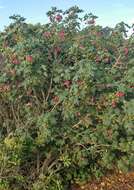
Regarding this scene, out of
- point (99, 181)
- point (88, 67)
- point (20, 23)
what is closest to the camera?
point (88, 67)

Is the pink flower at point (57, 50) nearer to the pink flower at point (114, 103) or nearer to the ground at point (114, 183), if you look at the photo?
the pink flower at point (114, 103)

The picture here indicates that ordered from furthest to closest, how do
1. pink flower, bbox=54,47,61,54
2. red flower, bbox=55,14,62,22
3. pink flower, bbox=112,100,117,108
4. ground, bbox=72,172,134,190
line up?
ground, bbox=72,172,134,190 < red flower, bbox=55,14,62,22 < pink flower, bbox=54,47,61,54 < pink flower, bbox=112,100,117,108

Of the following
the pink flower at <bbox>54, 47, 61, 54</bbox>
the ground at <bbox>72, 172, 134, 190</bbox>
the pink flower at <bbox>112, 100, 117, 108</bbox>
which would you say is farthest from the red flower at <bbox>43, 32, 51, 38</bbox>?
→ the ground at <bbox>72, 172, 134, 190</bbox>

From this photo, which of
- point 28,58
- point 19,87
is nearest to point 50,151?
point 19,87

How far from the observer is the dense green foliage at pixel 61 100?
21.4 feet

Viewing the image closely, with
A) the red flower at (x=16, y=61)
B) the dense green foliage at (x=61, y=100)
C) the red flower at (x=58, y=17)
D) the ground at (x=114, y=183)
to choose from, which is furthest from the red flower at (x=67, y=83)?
the ground at (x=114, y=183)

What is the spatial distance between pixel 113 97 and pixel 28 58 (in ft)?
3.81

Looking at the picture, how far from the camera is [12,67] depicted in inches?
268

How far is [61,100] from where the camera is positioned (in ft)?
21.5

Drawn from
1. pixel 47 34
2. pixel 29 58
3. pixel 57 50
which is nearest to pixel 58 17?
pixel 47 34

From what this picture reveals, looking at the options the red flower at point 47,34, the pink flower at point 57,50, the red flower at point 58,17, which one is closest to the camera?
the pink flower at point 57,50

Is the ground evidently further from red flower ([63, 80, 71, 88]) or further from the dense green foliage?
red flower ([63, 80, 71, 88])

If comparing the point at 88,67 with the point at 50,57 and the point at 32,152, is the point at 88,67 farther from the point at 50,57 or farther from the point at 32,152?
the point at 32,152

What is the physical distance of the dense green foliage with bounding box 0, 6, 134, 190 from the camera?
257 inches
